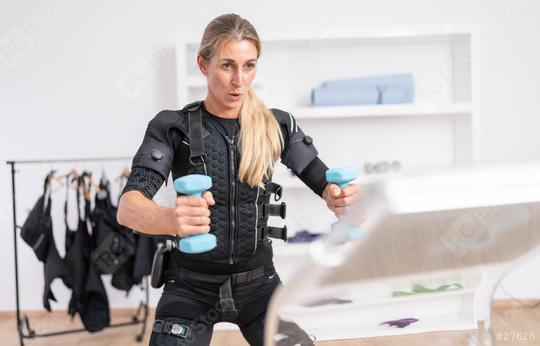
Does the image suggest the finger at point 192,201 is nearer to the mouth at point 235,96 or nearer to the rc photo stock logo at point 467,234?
the rc photo stock logo at point 467,234

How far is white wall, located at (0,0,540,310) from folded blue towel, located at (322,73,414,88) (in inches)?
13.8

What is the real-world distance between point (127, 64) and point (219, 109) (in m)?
1.86

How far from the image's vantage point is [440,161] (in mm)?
3367

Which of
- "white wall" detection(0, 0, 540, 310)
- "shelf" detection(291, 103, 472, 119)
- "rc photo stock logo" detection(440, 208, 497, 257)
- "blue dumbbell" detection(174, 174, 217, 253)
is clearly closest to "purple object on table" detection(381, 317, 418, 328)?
"rc photo stock logo" detection(440, 208, 497, 257)

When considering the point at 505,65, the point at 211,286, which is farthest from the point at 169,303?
the point at 505,65

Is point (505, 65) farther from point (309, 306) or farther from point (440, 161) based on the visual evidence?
point (309, 306)

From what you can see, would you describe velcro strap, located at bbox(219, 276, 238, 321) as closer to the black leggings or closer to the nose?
the black leggings

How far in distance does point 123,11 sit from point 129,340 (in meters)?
1.77

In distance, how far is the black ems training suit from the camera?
1492 mm

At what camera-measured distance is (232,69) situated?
5.07 ft

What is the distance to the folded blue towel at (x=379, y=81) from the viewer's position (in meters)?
3.13

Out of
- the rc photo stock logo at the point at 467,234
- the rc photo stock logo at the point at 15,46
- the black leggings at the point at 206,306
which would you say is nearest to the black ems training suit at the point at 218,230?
the black leggings at the point at 206,306

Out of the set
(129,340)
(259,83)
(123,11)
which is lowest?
(129,340)

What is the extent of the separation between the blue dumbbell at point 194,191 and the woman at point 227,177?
0.46m
